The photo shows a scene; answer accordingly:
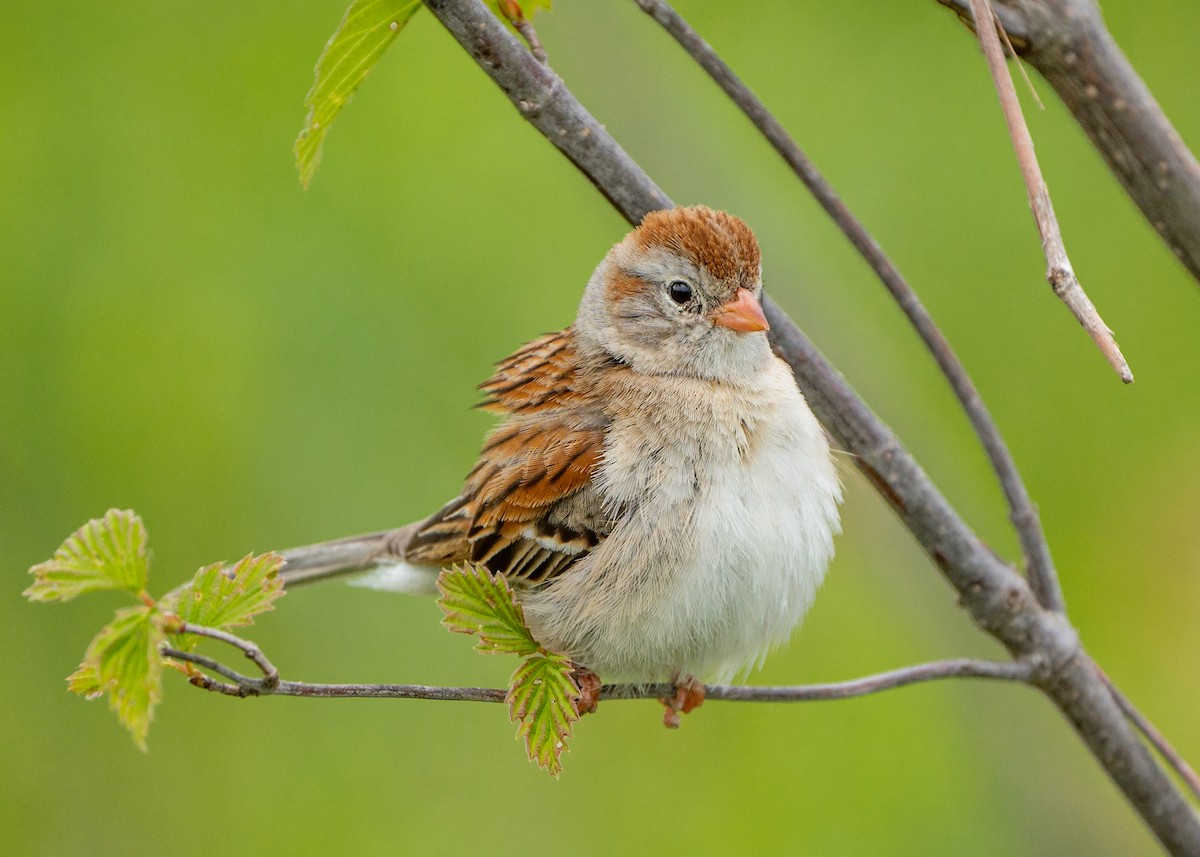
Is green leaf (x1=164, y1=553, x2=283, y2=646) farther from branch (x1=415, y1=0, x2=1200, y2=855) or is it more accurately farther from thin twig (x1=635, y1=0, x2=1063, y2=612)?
thin twig (x1=635, y1=0, x2=1063, y2=612)

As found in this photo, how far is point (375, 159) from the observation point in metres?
4.16

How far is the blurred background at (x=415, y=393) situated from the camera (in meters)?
3.81

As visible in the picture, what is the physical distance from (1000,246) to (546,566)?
2198mm

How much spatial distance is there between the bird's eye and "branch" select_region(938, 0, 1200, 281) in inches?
32.8

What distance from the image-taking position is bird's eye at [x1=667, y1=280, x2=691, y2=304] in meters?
2.65

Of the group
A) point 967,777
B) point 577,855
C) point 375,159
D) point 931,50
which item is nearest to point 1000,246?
point 931,50

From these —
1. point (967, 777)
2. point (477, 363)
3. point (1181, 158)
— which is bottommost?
point (967, 777)

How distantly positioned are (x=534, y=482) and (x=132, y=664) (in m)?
1.15

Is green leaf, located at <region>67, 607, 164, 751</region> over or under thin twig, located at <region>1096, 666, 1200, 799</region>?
over

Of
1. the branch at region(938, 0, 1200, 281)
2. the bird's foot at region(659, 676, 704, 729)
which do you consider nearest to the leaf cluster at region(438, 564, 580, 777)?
the bird's foot at region(659, 676, 704, 729)

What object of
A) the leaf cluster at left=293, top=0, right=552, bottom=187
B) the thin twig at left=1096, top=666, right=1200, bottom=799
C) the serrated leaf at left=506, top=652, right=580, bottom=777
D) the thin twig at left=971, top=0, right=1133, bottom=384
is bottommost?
the thin twig at left=1096, top=666, right=1200, bottom=799

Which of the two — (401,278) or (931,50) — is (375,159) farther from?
(931,50)

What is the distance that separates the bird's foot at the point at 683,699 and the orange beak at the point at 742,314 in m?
0.67

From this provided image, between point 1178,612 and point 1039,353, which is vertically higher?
point 1039,353
